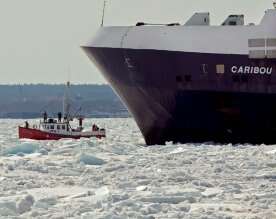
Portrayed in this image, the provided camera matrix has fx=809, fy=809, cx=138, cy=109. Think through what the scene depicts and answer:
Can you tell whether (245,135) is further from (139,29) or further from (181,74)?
(139,29)

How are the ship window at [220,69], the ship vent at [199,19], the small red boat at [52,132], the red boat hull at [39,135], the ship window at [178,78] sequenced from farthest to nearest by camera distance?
the small red boat at [52,132], the red boat hull at [39,135], the ship vent at [199,19], the ship window at [178,78], the ship window at [220,69]

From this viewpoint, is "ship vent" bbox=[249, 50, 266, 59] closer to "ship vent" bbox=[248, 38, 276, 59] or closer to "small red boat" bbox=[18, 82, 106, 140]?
"ship vent" bbox=[248, 38, 276, 59]

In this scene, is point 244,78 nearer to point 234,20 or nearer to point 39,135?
point 234,20

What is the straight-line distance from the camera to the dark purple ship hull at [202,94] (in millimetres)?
23641

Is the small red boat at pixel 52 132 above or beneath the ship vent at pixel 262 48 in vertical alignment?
beneath

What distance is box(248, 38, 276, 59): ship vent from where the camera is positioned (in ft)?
77.4

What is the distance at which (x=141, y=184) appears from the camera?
42.9ft

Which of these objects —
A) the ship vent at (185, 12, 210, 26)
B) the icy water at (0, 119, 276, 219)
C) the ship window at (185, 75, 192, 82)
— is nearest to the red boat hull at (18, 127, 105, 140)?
the ship vent at (185, 12, 210, 26)

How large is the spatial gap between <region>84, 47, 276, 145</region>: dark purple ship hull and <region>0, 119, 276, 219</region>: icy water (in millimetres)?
2984

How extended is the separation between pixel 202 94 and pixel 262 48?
7.26ft

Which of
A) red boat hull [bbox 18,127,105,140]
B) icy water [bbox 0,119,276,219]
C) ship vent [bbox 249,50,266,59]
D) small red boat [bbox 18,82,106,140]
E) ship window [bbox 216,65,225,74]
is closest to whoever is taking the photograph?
icy water [bbox 0,119,276,219]

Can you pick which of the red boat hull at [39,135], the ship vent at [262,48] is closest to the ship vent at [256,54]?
the ship vent at [262,48]

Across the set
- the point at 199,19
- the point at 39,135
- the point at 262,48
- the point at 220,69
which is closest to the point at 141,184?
the point at 220,69

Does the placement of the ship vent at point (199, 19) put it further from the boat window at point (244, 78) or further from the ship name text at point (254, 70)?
the boat window at point (244, 78)
